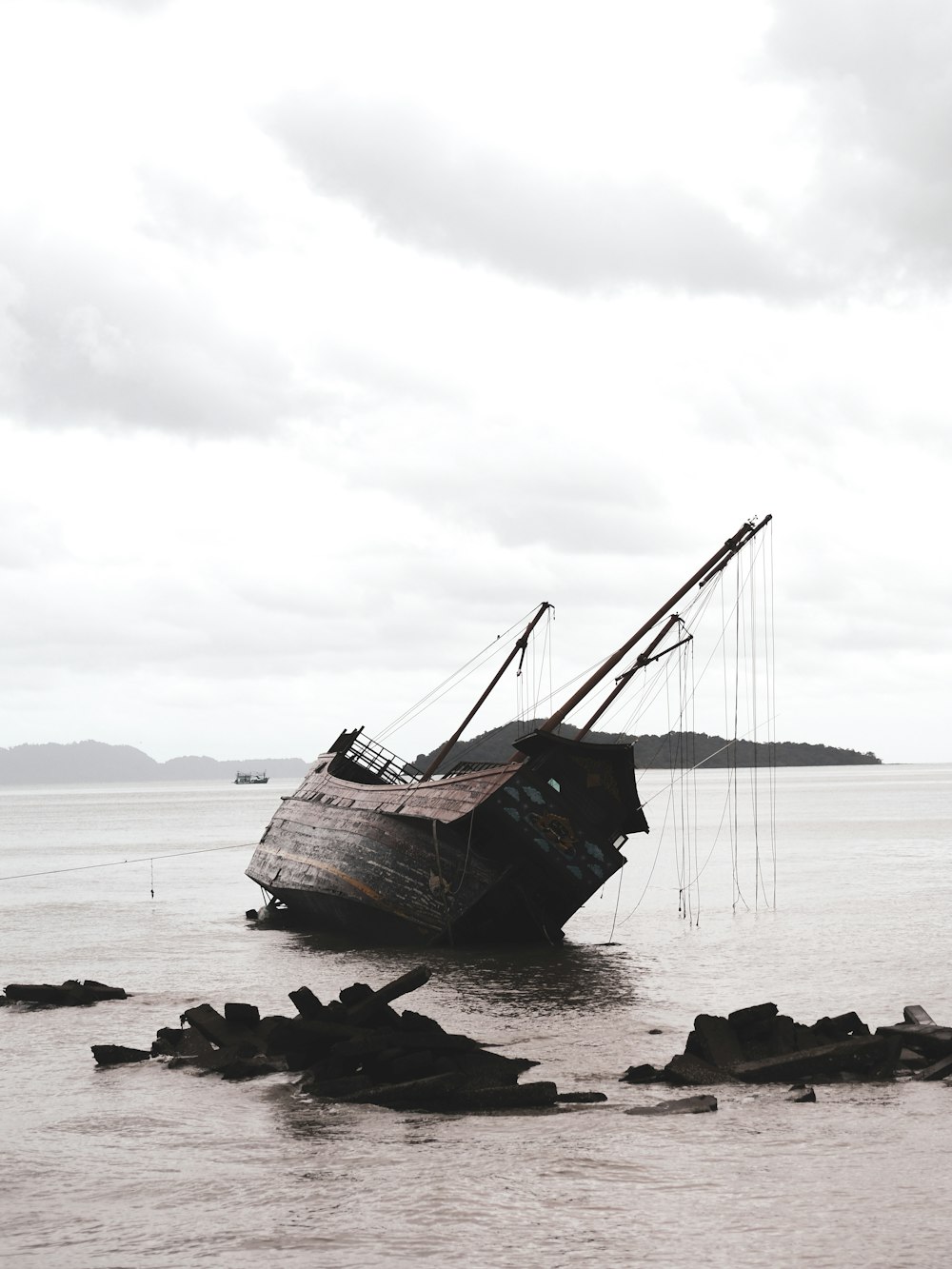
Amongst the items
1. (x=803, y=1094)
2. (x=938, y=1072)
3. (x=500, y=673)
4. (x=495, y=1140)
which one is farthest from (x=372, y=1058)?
(x=500, y=673)

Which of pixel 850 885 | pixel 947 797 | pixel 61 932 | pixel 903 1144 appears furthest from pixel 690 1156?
pixel 947 797

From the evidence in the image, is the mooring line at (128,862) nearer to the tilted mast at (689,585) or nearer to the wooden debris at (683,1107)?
the tilted mast at (689,585)

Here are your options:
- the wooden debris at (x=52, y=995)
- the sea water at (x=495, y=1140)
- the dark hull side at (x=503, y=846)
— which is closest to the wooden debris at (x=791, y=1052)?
the sea water at (x=495, y=1140)

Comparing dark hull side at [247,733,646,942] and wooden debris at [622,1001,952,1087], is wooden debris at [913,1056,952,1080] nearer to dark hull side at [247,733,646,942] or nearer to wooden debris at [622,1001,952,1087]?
wooden debris at [622,1001,952,1087]

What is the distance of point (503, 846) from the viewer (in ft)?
81.9

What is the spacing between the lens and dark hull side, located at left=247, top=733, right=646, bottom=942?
24.8 metres

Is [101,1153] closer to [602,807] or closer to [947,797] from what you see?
[602,807]

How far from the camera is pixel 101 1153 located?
35.8ft

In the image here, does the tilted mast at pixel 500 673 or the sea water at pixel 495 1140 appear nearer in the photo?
the sea water at pixel 495 1140

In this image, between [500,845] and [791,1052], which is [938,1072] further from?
[500,845]

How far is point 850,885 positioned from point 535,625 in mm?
14094

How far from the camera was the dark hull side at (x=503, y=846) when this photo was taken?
24750 millimetres

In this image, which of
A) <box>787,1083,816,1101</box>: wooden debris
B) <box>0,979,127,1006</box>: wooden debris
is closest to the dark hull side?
<box>0,979,127,1006</box>: wooden debris

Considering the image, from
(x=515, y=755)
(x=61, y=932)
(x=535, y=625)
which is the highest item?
(x=535, y=625)
